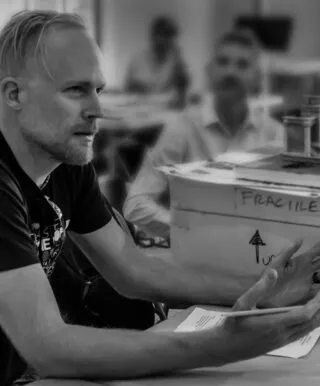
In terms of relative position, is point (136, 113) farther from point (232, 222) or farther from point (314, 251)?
point (314, 251)

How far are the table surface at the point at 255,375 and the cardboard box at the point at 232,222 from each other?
1.01 feet

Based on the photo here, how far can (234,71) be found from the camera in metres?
3.10

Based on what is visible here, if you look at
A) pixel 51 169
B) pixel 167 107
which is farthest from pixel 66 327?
pixel 167 107

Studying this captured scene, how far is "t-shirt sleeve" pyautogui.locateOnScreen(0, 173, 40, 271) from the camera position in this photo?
1235 millimetres

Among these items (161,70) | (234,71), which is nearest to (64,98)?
(234,71)

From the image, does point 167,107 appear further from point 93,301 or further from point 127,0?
point 93,301

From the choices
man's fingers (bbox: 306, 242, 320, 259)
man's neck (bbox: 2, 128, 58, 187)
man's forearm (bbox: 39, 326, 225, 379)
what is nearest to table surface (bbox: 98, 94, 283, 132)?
man's fingers (bbox: 306, 242, 320, 259)

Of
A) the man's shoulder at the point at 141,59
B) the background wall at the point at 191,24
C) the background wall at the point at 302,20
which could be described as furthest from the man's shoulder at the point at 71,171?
the background wall at the point at 302,20

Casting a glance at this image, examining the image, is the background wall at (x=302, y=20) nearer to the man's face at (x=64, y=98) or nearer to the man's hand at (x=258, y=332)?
the man's face at (x=64, y=98)

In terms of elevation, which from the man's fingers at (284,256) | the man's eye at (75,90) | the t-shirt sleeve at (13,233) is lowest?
the man's fingers at (284,256)

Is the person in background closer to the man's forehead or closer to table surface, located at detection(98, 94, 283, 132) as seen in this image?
the man's forehead

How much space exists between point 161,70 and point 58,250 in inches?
181

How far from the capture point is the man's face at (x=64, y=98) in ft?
4.49

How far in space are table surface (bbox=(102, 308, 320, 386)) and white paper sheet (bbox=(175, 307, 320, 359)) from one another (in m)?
0.02
